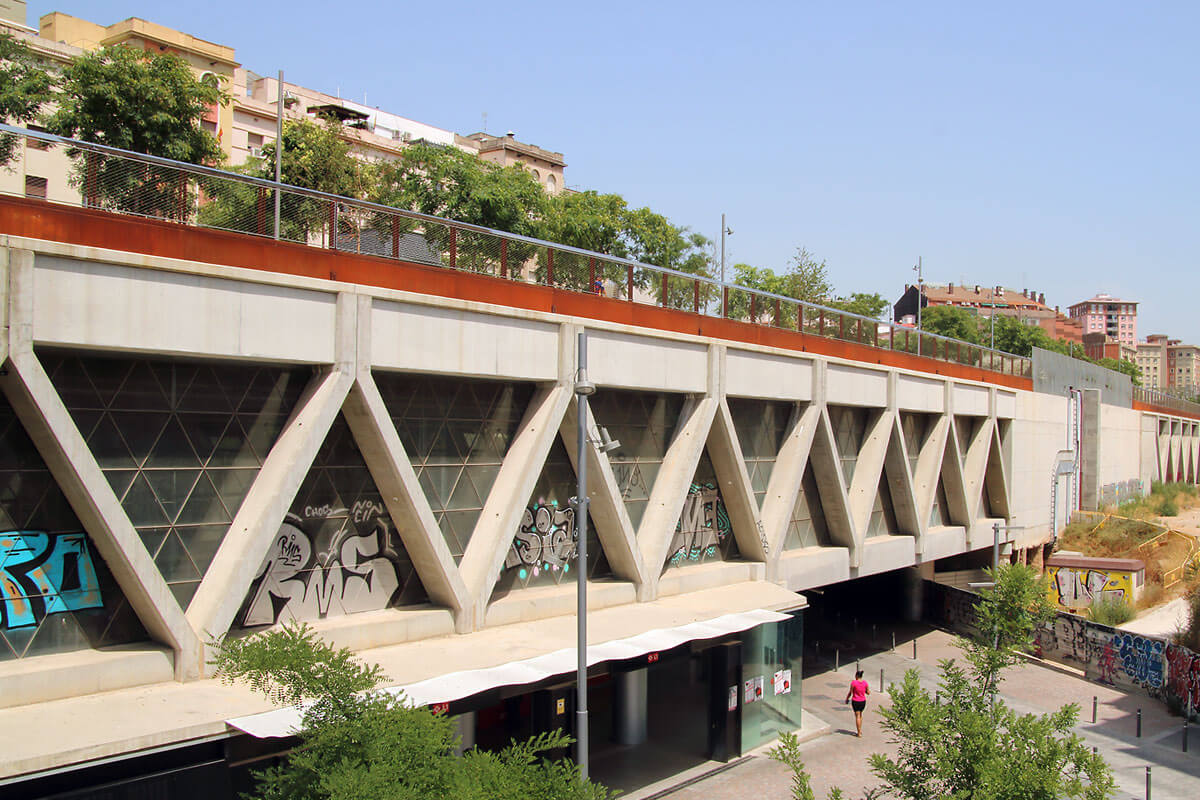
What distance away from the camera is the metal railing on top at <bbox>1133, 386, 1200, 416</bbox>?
69.2 m

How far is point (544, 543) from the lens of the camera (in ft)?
66.3

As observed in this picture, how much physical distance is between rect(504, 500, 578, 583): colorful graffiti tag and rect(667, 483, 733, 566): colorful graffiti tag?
3.83m

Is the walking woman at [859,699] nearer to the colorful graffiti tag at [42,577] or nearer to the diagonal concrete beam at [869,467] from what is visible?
the diagonal concrete beam at [869,467]

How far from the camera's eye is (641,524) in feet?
74.2

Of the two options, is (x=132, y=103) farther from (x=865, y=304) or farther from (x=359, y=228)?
(x=865, y=304)

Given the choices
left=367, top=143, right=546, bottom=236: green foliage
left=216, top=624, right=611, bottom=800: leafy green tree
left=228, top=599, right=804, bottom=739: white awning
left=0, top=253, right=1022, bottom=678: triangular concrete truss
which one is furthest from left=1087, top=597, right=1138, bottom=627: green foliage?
left=216, top=624, right=611, bottom=800: leafy green tree

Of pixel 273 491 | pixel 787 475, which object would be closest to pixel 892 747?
pixel 787 475

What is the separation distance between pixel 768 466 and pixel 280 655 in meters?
18.1

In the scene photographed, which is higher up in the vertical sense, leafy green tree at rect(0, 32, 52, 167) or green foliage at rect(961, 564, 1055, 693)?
leafy green tree at rect(0, 32, 52, 167)

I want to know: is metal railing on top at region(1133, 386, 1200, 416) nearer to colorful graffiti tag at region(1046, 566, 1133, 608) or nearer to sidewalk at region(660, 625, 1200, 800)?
colorful graffiti tag at region(1046, 566, 1133, 608)

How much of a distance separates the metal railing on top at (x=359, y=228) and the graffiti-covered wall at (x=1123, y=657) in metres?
13.8

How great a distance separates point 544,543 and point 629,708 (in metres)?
5.33

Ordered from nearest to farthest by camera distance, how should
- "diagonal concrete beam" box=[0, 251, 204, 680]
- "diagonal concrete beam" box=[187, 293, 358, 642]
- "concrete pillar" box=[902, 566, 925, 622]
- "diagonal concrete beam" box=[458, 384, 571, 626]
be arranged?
1. "diagonal concrete beam" box=[0, 251, 204, 680]
2. "diagonal concrete beam" box=[187, 293, 358, 642]
3. "diagonal concrete beam" box=[458, 384, 571, 626]
4. "concrete pillar" box=[902, 566, 925, 622]

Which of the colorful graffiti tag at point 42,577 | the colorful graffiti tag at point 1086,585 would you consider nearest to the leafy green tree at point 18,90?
the colorful graffiti tag at point 42,577
